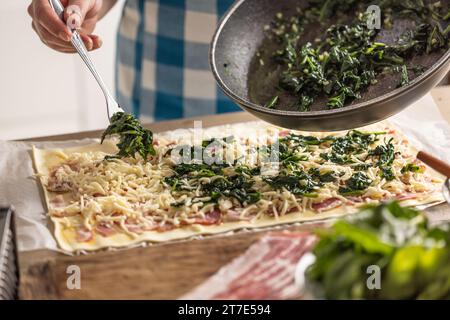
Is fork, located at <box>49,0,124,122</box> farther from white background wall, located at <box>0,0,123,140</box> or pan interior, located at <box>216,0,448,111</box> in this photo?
white background wall, located at <box>0,0,123,140</box>

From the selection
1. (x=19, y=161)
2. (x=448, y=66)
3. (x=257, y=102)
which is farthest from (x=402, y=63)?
(x=19, y=161)

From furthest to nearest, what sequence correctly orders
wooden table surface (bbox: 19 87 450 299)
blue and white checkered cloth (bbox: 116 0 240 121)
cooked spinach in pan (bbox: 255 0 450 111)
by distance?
blue and white checkered cloth (bbox: 116 0 240 121)
cooked spinach in pan (bbox: 255 0 450 111)
wooden table surface (bbox: 19 87 450 299)

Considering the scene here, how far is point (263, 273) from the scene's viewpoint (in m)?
2.07

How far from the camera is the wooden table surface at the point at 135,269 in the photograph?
2115mm

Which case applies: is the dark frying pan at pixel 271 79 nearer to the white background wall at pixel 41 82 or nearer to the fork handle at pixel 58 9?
the fork handle at pixel 58 9

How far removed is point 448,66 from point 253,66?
0.83 m

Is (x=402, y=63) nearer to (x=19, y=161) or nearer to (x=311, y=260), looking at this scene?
(x=311, y=260)

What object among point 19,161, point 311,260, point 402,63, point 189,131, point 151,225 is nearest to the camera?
point 311,260

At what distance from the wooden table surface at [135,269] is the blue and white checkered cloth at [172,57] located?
58.7 inches

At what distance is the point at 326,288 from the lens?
1736 mm

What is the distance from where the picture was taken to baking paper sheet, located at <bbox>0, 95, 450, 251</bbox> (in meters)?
2.49

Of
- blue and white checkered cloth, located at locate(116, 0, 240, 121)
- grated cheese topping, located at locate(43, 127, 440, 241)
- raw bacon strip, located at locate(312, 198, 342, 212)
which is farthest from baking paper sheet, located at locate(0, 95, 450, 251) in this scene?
blue and white checkered cloth, located at locate(116, 0, 240, 121)

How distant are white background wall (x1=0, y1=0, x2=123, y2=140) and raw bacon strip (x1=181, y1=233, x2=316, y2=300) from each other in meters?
3.74

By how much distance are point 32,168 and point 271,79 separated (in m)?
1.02
